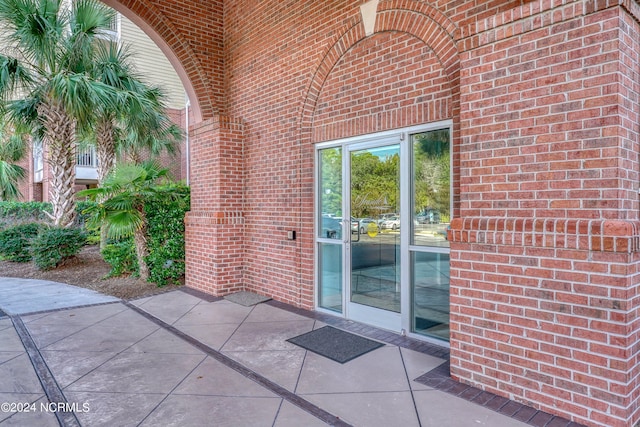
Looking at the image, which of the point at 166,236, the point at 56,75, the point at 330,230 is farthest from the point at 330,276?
the point at 56,75

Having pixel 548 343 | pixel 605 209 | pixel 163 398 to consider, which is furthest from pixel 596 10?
pixel 163 398

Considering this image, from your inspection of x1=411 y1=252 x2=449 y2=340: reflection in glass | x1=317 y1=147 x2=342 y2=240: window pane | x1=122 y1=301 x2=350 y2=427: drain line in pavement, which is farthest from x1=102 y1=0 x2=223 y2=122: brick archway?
x1=411 y1=252 x2=449 y2=340: reflection in glass

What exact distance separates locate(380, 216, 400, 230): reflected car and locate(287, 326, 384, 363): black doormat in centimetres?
125

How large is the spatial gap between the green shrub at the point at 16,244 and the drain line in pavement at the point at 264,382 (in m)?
7.29

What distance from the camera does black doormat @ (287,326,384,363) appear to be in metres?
3.84

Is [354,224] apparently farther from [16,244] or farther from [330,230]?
[16,244]

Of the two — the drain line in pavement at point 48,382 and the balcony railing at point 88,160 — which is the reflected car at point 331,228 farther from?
the balcony railing at point 88,160

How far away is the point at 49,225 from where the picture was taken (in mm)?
8984

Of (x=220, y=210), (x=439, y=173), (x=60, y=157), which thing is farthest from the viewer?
(x=60, y=157)

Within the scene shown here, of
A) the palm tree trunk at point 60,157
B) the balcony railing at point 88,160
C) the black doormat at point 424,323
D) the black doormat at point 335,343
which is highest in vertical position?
the balcony railing at point 88,160

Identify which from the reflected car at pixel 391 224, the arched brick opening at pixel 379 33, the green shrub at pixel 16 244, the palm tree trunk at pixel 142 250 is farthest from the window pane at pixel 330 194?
the green shrub at pixel 16 244

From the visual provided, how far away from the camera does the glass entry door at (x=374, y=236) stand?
4.43 metres

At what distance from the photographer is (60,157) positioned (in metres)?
8.80

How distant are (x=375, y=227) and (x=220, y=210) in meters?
2.82
